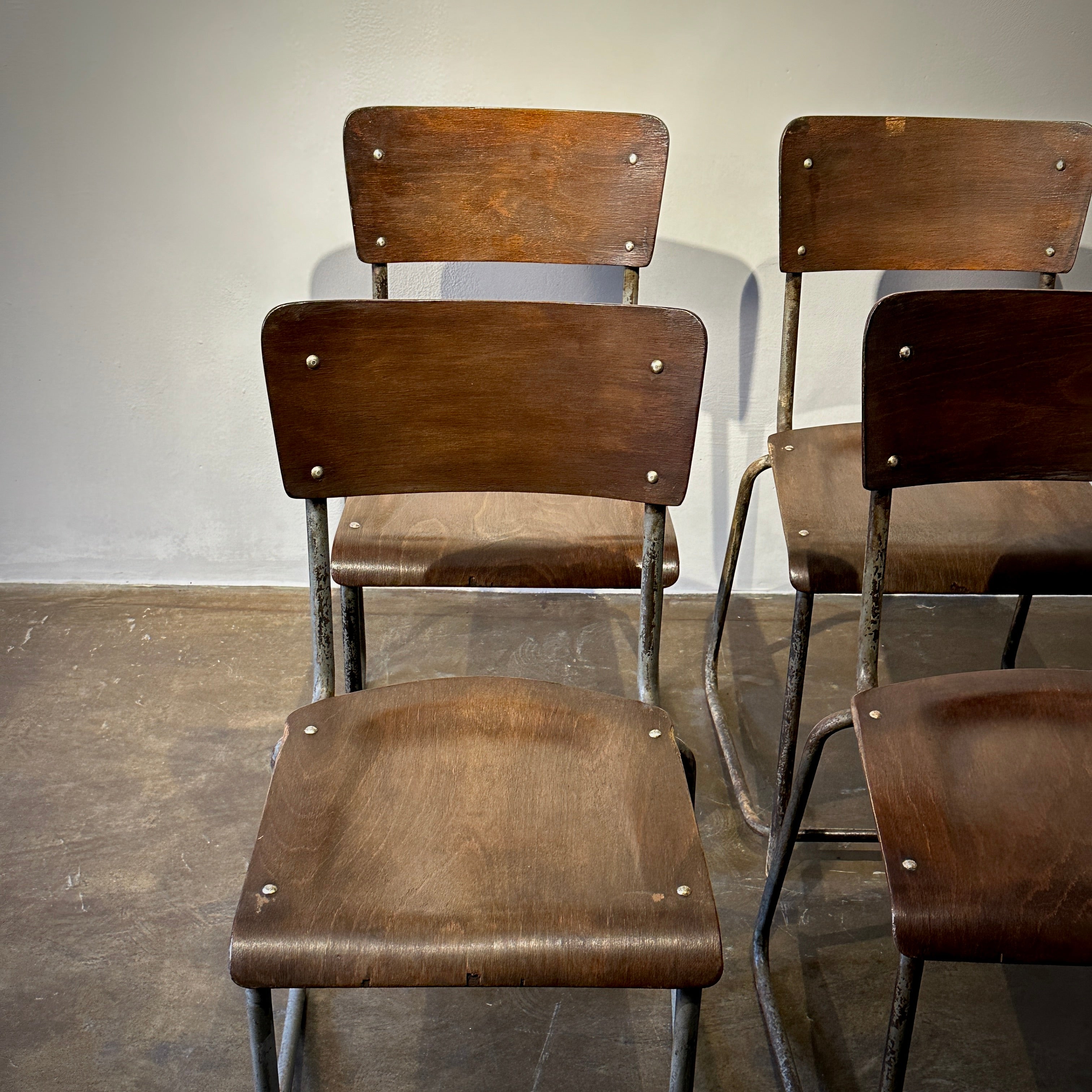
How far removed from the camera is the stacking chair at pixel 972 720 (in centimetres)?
94

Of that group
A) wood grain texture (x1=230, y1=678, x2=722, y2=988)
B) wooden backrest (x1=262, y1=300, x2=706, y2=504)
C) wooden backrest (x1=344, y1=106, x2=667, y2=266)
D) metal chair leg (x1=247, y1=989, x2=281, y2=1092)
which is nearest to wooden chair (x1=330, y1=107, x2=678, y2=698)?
wooden backrest (x1=344, y1=106, x2=667, y2=266)

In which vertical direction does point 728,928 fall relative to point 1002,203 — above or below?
below

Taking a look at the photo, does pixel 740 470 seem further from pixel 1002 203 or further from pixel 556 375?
pixel 556 375

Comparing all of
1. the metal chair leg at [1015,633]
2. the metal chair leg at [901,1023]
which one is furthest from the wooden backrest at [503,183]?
the metal chair leg at [901,1023]

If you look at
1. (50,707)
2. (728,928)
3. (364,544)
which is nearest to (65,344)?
(50,707)

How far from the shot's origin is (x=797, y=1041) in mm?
1400

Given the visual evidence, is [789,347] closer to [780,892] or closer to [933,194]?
[933,194]

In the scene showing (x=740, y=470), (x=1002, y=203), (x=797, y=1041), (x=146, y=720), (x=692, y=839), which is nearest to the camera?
(x=692, y=839)

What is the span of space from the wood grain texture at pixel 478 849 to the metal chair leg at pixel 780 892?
182mm

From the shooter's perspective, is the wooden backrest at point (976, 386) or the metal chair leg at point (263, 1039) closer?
the metal chair leg at point (263, 1039)

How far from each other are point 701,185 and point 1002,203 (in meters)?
0.57

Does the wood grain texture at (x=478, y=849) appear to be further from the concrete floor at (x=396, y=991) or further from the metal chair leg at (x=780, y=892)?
the concrete floor at (x=396, y=991)

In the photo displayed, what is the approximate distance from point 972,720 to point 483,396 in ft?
2.02

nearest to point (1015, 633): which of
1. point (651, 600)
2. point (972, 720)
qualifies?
point (972, 720)
